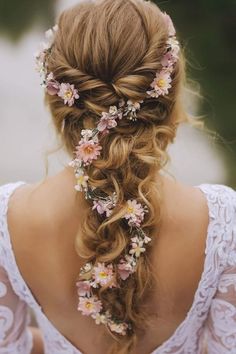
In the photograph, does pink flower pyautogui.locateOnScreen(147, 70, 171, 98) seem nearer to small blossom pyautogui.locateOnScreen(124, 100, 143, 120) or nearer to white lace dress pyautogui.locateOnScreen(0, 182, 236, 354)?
small blossom pyautogui.locateOnScreen(124, 100, 143, 120)

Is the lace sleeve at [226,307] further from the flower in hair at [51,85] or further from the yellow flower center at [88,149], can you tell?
the flower in hair at [51,85]

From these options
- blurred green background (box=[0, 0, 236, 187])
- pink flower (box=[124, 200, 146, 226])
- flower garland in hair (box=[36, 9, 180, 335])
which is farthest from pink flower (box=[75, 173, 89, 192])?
blurred green background (box=[0, 0, 236, 187])

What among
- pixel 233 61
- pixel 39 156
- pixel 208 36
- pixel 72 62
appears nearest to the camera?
pixel 72 62

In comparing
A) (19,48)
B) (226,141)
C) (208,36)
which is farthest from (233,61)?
(19,48)

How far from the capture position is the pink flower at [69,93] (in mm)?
1440

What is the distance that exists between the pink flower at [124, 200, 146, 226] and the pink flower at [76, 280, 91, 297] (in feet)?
0.55

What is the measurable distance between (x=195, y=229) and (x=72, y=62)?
448 mm

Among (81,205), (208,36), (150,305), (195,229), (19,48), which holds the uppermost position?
(81,205)

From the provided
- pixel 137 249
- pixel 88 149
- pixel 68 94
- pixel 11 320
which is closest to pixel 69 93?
pixel 68 94

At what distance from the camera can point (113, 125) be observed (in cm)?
143

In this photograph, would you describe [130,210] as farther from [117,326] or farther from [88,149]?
[117,326]

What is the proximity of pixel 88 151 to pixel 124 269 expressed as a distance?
27 centimetres

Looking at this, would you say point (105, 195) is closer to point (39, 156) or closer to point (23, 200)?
point (23, 200)

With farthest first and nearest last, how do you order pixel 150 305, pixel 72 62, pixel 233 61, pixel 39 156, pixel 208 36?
1. pixel 208 36
2. pixel 233 61
3. pixel 39 156
4. pixel 150 305
5. pixel 72 62
